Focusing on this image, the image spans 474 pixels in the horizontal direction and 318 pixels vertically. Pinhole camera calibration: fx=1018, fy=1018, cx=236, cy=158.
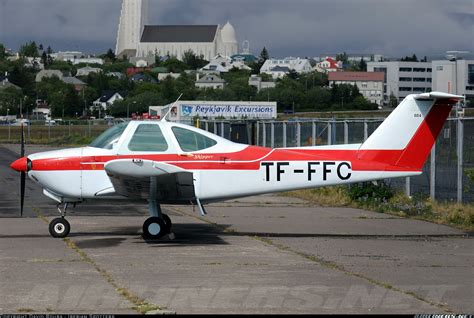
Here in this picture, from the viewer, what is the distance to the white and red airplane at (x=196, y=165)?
16219mm

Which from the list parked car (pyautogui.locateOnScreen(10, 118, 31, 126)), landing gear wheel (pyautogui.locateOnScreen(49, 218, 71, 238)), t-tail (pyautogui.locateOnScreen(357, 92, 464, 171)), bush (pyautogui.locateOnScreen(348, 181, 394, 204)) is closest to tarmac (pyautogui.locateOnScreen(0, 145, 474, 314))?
landing gear wheel (pyautogui.locateOnScreen(49, 218, 71, 238))

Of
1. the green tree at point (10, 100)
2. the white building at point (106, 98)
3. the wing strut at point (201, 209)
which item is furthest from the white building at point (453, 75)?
the green tree at point (10, 100)

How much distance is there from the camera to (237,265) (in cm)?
1339

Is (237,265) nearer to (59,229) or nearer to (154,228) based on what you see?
(154,228)

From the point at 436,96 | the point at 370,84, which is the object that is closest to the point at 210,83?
the point at 370,84

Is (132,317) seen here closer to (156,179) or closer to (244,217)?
(156,179)

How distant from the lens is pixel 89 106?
92500 mm

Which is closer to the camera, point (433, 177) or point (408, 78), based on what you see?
point (433, 177)

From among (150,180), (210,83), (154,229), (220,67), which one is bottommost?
(154,229)

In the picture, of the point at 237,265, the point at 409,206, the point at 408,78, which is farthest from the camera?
the point at 408,78

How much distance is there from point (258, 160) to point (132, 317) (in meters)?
6.96

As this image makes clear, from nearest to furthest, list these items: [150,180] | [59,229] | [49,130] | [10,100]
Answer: [150,180]
[59,229]
[49,130]
[10,100]

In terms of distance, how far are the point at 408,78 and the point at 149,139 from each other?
1345 inches

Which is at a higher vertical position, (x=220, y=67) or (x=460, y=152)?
(x=220, y=67)
